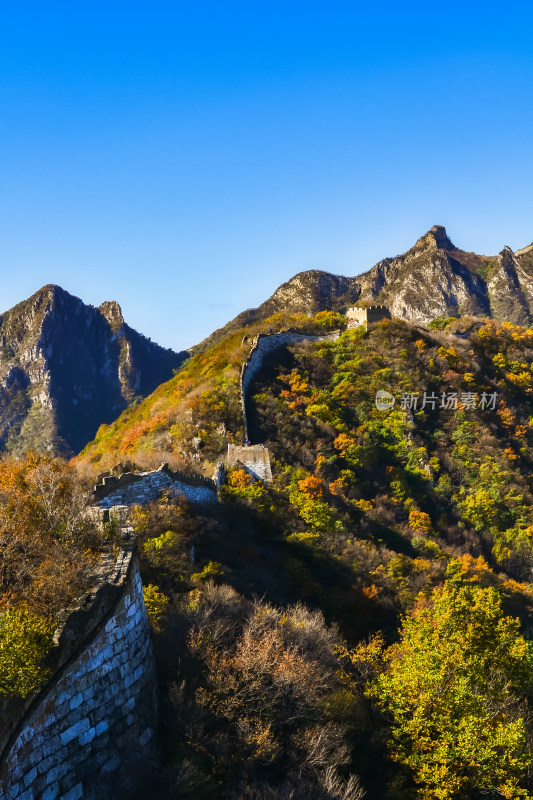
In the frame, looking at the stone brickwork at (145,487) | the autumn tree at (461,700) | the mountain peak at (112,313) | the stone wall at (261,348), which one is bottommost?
the autumn tree at (461,700)

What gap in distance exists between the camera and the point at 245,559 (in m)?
20.5

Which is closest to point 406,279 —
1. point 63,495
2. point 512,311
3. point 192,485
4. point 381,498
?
point 512,311

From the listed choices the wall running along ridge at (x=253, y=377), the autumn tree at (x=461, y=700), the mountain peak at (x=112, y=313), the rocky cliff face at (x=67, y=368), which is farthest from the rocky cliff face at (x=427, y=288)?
the autumn tree at (x=461, y=700)

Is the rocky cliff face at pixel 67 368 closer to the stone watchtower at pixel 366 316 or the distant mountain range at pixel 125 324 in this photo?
the distant mountain range at pixel 125 324

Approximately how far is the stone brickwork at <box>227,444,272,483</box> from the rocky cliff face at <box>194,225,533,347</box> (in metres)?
62.4

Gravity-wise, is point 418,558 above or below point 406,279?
below

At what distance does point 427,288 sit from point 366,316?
67.1 metres

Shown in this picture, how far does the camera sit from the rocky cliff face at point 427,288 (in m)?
97.4

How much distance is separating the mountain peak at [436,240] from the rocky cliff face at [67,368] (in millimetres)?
58951

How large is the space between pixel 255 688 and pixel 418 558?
57.9 ft

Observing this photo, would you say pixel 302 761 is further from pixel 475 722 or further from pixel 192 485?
pixel 192 485

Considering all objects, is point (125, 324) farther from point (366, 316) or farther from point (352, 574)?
point (352, 574)

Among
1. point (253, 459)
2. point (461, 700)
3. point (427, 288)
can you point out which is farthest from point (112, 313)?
point (461, 700)

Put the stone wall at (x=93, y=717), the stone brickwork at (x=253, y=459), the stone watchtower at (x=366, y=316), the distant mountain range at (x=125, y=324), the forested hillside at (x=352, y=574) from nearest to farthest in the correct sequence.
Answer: the stone wall at (x=93, y=717) < the forested hillside at (x=352, y=574) < the stone brickwork at (x=253, y=459) < the stone watchtower at (x=366, y=316) < the distant mountain range at (x=125, y=324)
